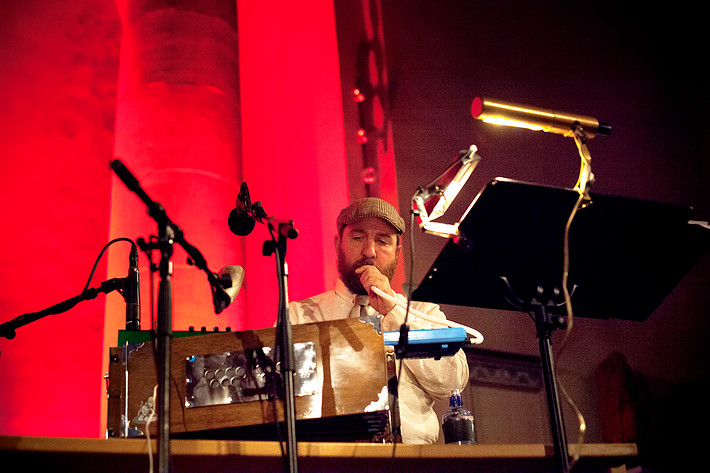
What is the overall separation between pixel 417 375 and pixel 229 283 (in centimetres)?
115

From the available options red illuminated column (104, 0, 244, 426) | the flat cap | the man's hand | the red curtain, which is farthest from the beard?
red illuminated column (104, 0, 244, 426)

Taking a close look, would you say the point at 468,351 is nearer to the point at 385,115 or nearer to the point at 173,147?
the point at 385,115

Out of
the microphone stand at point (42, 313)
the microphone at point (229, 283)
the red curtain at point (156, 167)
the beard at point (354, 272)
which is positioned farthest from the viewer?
the red curtain at point (156, 167)

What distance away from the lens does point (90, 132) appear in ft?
17.5

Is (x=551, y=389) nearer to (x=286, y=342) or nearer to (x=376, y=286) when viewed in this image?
(x=286, y=342)

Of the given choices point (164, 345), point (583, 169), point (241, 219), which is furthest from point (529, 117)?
point (164, 345)

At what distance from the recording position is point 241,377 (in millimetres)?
1816

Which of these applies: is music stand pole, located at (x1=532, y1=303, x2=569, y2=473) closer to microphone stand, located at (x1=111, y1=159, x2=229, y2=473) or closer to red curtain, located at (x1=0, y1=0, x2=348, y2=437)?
microphone stand, located at (x1=111, y1=159, x2=229, y2=473)

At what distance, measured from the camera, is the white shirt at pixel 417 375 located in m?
2.75

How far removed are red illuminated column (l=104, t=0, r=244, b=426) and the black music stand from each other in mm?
2661

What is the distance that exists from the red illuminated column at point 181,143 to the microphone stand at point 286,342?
2.61 m

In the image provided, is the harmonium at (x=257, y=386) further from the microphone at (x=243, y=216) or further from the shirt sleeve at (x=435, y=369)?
the shirt sleeve at (x=435, y=369)

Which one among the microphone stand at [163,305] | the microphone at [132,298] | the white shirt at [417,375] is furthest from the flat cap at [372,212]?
the microphone stand at [163,305]

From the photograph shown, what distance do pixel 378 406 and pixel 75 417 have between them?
3460 millimetres
